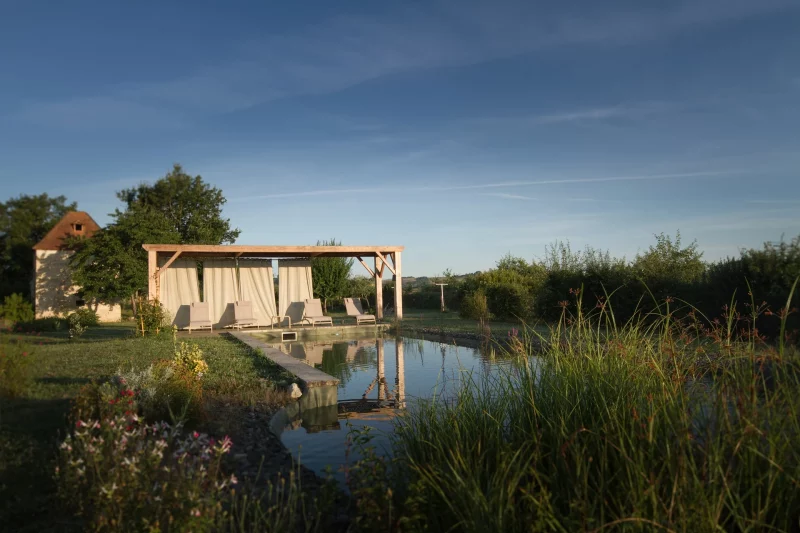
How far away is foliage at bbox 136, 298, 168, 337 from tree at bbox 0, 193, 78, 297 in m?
18.9

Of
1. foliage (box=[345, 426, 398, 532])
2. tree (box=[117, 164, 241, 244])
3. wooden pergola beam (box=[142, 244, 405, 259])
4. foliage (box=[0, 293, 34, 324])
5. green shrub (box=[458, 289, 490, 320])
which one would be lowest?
foliage (box=[345, 426, 398, 532])

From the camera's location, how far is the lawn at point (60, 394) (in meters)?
2.96

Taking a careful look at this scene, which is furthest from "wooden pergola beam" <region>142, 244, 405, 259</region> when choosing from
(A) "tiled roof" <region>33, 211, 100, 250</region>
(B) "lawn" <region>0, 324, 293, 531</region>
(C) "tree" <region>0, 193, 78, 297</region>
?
(C) "tree" <region>0, 193, 78, 297</region>

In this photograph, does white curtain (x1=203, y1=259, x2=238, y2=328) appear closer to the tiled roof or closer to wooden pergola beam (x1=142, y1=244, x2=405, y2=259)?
wooden pergola beam (x1=142, y1=244, x2=405, y2=259)

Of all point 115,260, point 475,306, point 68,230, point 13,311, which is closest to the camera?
point 475,306

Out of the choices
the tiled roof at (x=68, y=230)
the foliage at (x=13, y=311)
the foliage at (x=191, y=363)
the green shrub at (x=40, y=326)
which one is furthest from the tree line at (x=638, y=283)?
the tiled roof at (x=68, y=230)

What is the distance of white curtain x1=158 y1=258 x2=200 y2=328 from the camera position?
14.0 metres

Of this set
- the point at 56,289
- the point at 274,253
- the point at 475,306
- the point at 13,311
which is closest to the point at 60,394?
the point at 274,253

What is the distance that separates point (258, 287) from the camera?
15164 mm

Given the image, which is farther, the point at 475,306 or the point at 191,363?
the point at 475,306

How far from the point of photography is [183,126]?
1327cm

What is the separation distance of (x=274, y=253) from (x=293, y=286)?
1.54 m

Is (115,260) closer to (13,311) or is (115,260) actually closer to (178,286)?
(13,311)

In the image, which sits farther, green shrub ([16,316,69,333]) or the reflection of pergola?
green shrub ([16,316,69,333])
